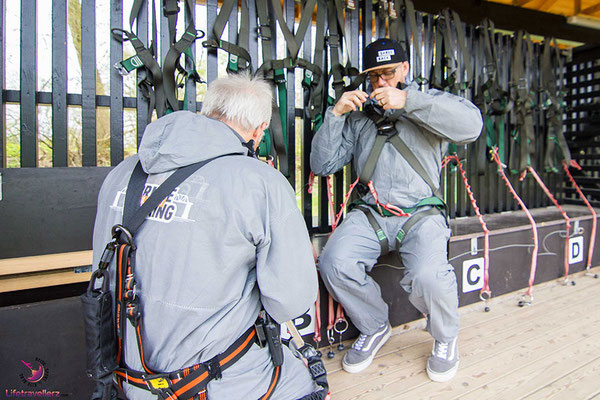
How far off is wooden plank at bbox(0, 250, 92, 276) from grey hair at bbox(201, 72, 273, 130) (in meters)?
0.95

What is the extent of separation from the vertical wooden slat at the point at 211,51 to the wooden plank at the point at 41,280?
4.80ft

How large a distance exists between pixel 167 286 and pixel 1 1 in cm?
208

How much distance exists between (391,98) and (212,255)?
1.61 metres

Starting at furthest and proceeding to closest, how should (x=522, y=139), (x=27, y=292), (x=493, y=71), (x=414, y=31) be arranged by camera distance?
1. (x=522, y=139)
2. (x=493, y=71)
3. (x=414, y=31)
4. (x=27, y=292)

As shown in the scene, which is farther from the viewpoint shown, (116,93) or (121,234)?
(116,93)

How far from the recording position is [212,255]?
114 cm

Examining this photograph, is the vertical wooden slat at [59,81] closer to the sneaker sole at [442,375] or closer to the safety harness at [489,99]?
the sneaker sole at [442,375]

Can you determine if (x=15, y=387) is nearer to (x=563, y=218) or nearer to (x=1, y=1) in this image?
(x=1, y=1)

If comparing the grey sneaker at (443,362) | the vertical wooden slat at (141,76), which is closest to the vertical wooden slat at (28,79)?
the vertical wooden slat at (141,76)

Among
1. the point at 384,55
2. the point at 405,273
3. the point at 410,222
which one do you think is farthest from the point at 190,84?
the point at 405,273

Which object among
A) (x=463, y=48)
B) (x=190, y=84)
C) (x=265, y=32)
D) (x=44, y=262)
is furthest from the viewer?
(x=463, y=48)

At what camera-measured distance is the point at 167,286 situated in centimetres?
114

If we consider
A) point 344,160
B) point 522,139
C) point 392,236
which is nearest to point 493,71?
point 522,139

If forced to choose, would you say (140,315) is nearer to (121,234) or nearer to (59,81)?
(121,234)
